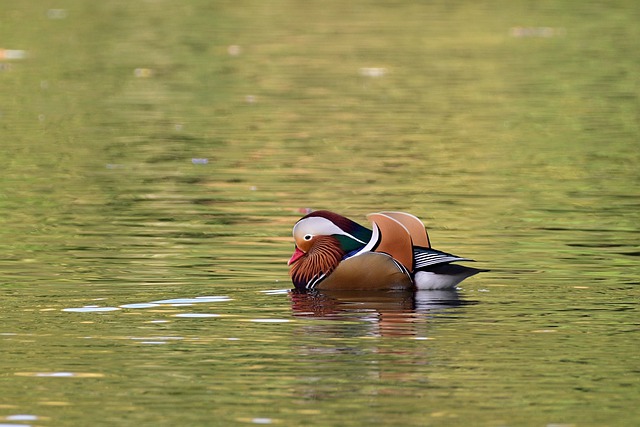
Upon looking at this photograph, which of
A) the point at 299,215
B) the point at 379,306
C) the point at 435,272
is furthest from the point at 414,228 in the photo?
the point at 299,215

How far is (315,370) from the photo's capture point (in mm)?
9367

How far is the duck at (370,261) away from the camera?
11969 millimetres

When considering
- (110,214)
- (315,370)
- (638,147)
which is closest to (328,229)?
(315,370)

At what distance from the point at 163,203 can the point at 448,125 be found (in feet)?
23.6

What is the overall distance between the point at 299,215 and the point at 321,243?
11.9 feet

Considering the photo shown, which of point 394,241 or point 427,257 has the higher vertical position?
point 394,241

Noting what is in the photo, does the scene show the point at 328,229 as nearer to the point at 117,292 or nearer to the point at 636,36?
the point at 117,292

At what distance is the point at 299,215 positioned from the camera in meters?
15.8

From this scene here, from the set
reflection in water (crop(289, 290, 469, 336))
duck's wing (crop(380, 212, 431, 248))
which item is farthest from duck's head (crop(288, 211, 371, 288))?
duck's wing (crop(380, 212, 431, 248))

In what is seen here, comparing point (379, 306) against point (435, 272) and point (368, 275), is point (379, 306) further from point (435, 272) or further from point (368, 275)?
point (435, 272)

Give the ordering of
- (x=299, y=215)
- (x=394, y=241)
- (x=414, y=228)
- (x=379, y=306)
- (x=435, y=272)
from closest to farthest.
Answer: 1. (x=379, y=306)
2. (x=394, y=241)
3. (x=435, y=272)
4. (x=414, y=228)
5. (x=299, y=215)

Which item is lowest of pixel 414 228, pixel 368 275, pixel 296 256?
pixel 368 275

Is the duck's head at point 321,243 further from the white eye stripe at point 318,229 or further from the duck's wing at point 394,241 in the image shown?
the duck's wing at point 394,241

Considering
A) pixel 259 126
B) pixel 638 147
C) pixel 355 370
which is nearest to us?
pixel 355 370
